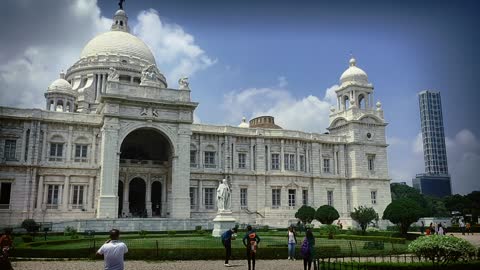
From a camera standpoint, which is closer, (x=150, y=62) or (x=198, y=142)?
(x=198, y=142)

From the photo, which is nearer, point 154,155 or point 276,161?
point 154,155

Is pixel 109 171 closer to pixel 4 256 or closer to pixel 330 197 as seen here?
pixel 330 197

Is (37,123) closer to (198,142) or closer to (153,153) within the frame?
(153,153)

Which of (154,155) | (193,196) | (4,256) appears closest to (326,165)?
(193,196)

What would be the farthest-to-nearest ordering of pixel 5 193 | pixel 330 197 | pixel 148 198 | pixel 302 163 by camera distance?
pixel 330 197
pixel 302 163
pixel 148 198
pixel 5 193

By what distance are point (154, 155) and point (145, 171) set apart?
185 inches

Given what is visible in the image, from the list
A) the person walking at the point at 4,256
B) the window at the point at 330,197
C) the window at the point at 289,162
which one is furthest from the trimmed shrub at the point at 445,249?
the window at the point at 330,197

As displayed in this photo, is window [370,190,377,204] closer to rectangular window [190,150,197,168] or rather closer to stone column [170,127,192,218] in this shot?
rectangular window [190,150,197,168]

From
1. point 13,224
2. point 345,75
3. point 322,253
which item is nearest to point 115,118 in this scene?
point 13,224

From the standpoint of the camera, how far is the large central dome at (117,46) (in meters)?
59.5

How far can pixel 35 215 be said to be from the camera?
41094mm

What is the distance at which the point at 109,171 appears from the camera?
40.1 m

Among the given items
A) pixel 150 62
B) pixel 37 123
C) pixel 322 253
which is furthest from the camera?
pixel 150 62

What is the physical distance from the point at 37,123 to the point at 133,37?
25.0 m
